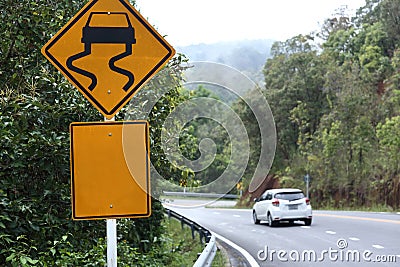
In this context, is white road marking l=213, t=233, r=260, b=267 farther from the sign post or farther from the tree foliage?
the sign post

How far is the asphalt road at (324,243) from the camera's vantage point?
1244 centimetres

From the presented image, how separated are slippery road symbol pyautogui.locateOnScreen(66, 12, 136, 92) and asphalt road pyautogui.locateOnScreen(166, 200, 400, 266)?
4.94m

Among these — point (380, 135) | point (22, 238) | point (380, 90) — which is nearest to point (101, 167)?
point (22, 238)

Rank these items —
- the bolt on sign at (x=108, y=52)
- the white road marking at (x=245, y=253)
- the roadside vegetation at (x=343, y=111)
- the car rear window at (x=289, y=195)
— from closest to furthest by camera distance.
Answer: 1. the bolt on sign at (x=108, y=52)
2. the white road marking at (x=245, y=253)
3. the car rear window at (x=289, y=195)
4. the roadside vegetation at (x=343, y=111)

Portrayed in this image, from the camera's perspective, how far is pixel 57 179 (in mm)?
8453

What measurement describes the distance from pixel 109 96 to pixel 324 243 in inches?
444

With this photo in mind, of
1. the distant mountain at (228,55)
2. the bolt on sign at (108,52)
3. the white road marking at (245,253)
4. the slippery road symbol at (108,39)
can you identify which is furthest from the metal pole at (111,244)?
the white road marking at (245,253)

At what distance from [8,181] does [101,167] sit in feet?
11.8

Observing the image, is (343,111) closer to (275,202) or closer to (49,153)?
(275,202)

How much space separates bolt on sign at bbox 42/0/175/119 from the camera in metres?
5.31

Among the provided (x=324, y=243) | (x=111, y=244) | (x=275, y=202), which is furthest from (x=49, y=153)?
(x=275, y=202)

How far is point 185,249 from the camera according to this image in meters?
16.9

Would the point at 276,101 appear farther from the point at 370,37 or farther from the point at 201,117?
the point at 201,117

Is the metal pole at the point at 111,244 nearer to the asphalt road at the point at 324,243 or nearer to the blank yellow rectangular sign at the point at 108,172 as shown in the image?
the blank yellow rectangular sign at the point at 108,172
